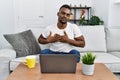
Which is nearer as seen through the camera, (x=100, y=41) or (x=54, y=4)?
(x=100, y=41)

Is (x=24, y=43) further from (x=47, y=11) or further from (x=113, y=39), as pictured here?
(x=47, y=11)

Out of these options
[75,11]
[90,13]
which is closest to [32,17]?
[75,11]

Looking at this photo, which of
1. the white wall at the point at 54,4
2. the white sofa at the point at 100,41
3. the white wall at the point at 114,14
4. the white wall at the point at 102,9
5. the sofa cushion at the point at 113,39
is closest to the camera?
the white sofa at the point at 100,41

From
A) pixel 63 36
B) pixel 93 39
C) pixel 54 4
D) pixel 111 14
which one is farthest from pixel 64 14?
pixel 54 4

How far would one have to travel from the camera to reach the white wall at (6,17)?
424cm

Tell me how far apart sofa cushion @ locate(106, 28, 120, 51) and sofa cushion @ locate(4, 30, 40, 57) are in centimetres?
117

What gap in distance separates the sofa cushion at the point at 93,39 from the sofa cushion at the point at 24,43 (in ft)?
2.37

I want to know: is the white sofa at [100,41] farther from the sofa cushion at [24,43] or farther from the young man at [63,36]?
the young man at [63,36]

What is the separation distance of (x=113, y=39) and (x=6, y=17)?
2.49m

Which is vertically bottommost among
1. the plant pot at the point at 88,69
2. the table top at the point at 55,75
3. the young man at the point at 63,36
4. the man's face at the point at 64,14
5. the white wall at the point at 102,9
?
the table top at the point at 55,75

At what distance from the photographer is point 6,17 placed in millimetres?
4312

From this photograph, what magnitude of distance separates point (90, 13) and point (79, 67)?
2855 mm

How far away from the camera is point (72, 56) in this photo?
5.03ft

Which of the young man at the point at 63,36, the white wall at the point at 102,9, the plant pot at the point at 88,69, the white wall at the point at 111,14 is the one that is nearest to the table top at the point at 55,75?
the plant pot at the point at 88,69
